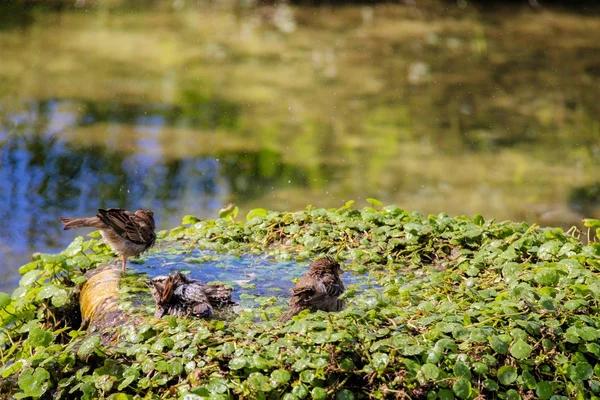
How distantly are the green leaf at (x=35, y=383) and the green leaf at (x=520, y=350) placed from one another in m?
2.11

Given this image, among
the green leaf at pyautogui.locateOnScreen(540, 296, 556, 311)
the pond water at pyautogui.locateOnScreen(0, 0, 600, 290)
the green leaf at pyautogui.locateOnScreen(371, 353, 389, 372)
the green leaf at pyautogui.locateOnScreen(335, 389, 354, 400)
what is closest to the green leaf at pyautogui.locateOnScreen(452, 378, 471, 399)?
the green leaf at pyautogui.locateOnScreen(371, 353, 389, 372)

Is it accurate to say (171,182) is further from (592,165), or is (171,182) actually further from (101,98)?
(592,165)

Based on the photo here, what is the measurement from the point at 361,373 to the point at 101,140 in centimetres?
752

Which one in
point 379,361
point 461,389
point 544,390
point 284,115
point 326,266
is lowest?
point 284,115

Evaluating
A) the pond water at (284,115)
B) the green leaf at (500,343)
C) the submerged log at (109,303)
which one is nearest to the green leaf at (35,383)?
the submerged log at (109,303)

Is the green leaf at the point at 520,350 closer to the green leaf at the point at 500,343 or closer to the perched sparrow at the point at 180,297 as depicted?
the green leaf at the point at 500,343

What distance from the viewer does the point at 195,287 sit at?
14.9 feet

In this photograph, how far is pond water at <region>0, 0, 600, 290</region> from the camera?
959 centimetres

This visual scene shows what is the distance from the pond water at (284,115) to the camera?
→ 31.5 ft

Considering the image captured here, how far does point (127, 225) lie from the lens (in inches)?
203

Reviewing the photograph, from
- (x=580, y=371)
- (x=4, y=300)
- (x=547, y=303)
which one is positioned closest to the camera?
(x=580, y=371)

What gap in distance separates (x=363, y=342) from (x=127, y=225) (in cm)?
172

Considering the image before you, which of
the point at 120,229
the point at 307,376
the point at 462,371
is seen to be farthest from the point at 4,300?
the point at 462,371

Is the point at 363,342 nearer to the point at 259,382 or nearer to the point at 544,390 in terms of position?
the point at 259,382
